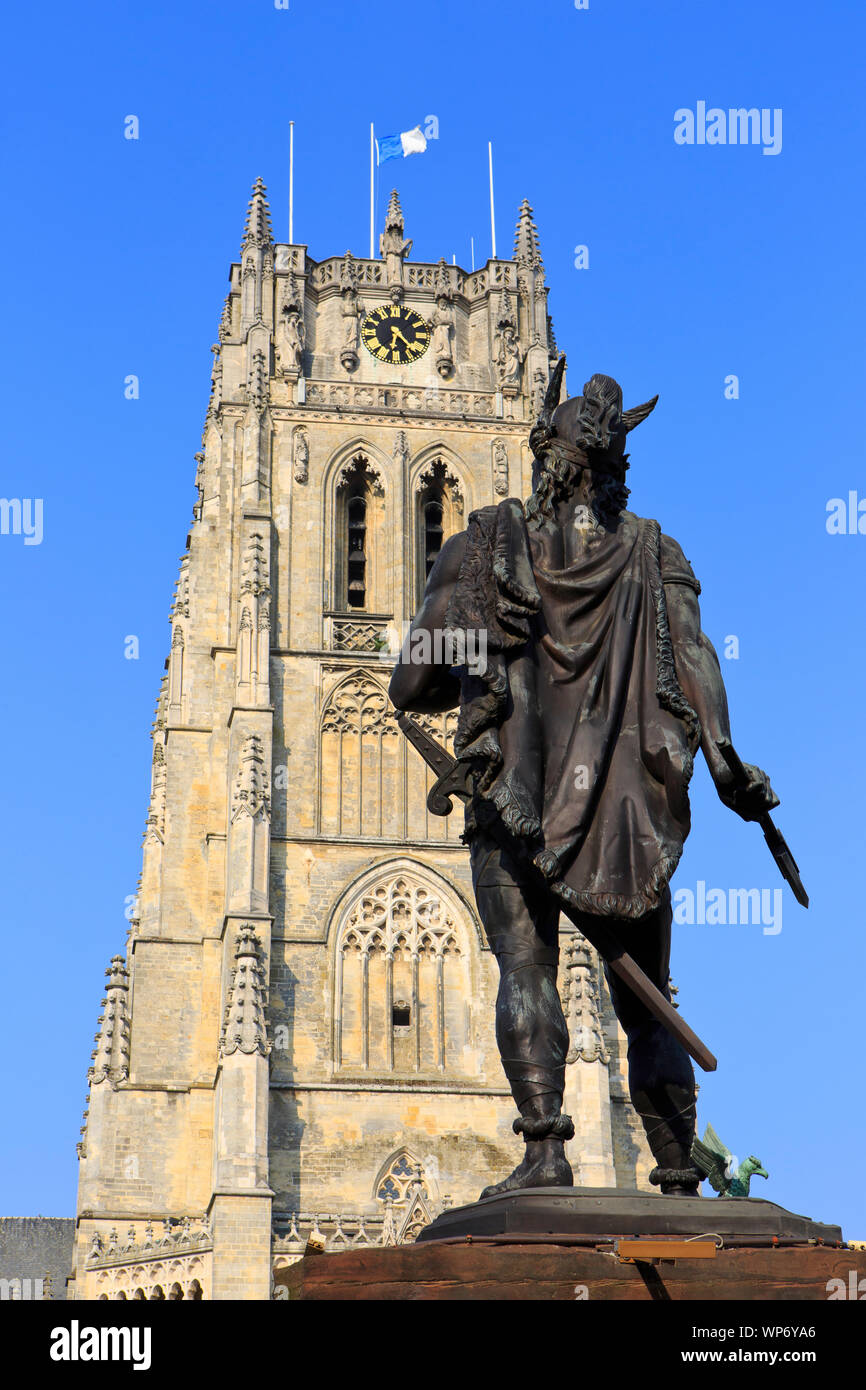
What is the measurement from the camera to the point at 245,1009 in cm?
3666

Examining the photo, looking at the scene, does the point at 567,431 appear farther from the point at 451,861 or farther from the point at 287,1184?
the point at 451,861

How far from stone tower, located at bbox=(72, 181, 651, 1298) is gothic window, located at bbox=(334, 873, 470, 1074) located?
0.16ft

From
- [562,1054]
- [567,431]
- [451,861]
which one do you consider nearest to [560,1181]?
[562,1054]

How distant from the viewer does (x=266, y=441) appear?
143 ft

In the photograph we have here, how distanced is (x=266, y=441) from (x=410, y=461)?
3.20 m

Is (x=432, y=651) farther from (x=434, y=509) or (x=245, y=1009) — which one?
(x=434, y=509)

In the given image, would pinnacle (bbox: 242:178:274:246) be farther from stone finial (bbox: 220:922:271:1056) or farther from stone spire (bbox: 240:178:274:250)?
stone finial (bbox: 220:922:271:1056)

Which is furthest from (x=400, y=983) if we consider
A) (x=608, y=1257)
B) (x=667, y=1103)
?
(x=608, y=1257)

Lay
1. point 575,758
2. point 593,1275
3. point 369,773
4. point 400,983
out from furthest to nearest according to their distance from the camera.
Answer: point 369,773, point 400,983, point 575,758, point 593,1275

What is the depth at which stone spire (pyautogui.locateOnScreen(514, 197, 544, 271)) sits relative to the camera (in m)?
47.6

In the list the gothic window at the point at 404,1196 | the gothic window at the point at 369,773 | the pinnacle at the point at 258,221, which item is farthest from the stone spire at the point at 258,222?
the gothic window at the point at 404,1196

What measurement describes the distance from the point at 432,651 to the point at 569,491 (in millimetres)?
628

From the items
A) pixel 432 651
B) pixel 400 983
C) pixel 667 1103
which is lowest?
pixel 667 1103

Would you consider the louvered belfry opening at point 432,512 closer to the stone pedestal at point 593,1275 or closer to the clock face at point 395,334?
the clock face at point 395,334
